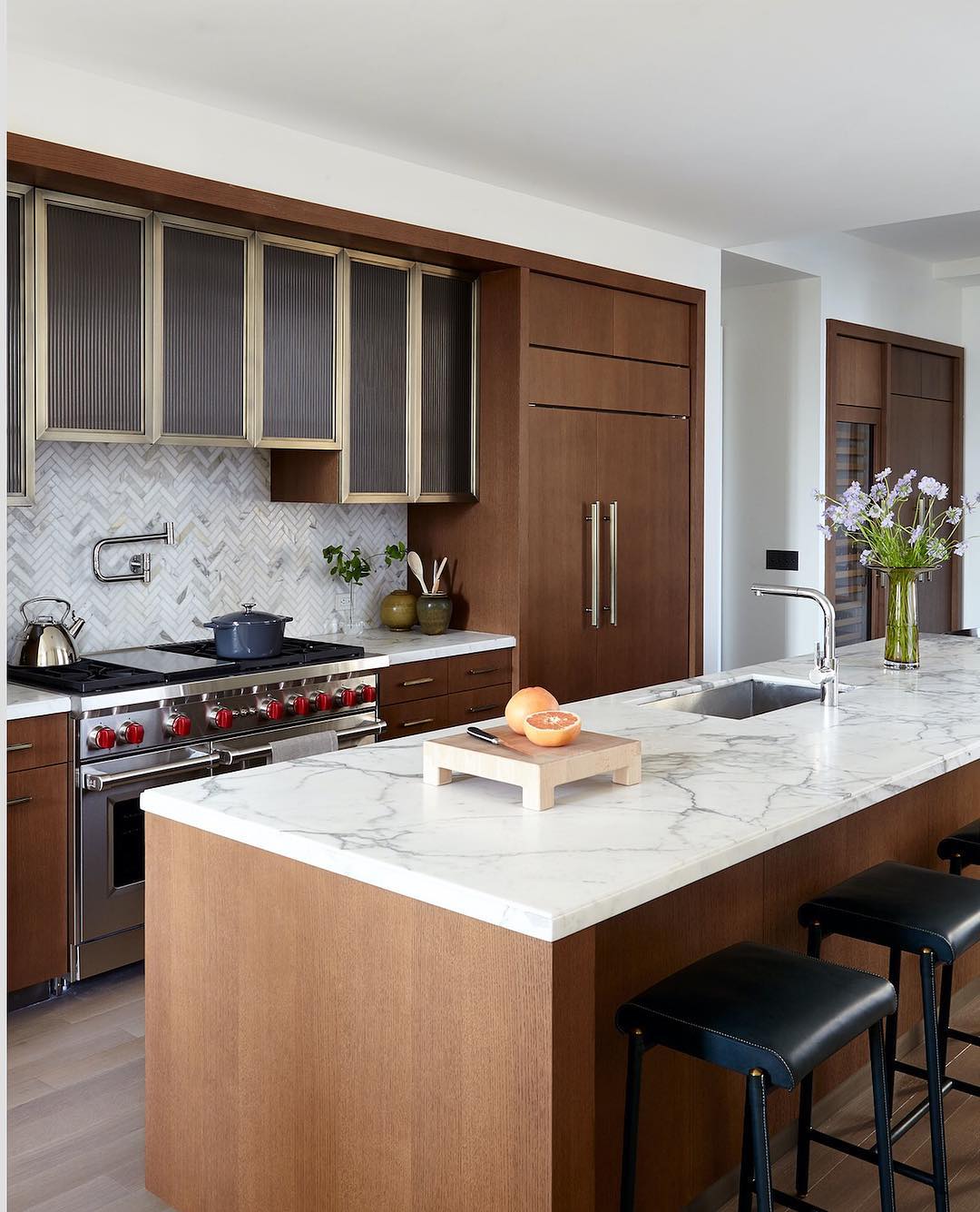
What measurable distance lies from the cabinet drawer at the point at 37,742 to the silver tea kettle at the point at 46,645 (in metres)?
0.44

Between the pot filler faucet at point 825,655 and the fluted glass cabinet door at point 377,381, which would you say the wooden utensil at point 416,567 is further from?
the pot filler faucet at point 825,655

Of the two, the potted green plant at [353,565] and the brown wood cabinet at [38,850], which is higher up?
the potted green plant at [353,565]

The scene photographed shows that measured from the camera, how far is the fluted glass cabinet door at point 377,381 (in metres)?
4.36

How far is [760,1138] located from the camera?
1.73m

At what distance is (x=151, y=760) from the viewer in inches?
140

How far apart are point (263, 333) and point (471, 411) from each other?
3.60 feet

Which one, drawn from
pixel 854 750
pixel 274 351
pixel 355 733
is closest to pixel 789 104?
pixel 274 351

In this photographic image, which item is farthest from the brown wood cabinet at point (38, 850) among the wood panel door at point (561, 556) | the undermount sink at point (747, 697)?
the wood panel door at point (561, 556)

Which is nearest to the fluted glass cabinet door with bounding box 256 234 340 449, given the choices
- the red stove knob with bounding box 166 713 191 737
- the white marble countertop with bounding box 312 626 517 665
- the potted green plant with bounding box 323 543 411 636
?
the potted green plant with bounding box 323 543 411 636

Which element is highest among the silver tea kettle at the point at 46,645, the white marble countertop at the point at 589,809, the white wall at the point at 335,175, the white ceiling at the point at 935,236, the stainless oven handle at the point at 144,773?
the white ceiling at the point at 935,236

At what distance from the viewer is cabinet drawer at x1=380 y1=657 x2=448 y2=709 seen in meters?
4.27

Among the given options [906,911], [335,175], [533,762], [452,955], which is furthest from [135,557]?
[906,911]

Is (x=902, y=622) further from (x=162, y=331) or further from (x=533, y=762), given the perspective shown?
(x=162, y=331)

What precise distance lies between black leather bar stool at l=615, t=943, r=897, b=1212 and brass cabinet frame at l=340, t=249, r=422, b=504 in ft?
9.05
